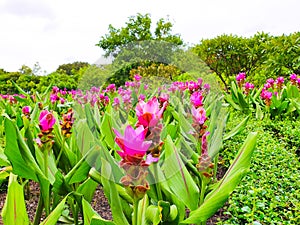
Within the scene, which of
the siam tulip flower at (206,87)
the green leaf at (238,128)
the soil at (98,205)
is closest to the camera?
the soil at (98,205)

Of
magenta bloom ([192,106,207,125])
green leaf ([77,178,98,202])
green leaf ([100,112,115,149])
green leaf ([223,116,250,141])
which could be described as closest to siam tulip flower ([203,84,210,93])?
green leaf ([223,116,250,141])

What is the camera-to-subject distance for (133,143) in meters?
0.86

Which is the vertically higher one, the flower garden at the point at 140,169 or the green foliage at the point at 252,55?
the green foliage at the point at 252,55

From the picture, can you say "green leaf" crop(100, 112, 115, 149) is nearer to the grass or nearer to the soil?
the soil

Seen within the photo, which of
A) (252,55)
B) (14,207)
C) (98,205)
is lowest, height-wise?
(98,205)

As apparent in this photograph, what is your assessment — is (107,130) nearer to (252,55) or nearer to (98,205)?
(98,205)

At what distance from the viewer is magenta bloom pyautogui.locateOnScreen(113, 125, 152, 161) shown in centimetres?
85

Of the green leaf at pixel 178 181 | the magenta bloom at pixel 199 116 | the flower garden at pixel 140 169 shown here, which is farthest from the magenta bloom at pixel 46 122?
the magenta bloom at pixel 199 116

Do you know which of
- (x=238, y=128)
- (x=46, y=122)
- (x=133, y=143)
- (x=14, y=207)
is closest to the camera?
(x=133, y=143)

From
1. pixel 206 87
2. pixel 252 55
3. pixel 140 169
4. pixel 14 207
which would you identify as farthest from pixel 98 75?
pixel 252 55

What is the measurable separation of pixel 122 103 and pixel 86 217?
5.16 ft

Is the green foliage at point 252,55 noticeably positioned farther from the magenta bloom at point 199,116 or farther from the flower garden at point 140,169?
the magenta bloom at point 199,116

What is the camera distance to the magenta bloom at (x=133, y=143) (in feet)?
2.79

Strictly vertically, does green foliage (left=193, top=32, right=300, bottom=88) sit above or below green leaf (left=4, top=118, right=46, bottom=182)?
above
